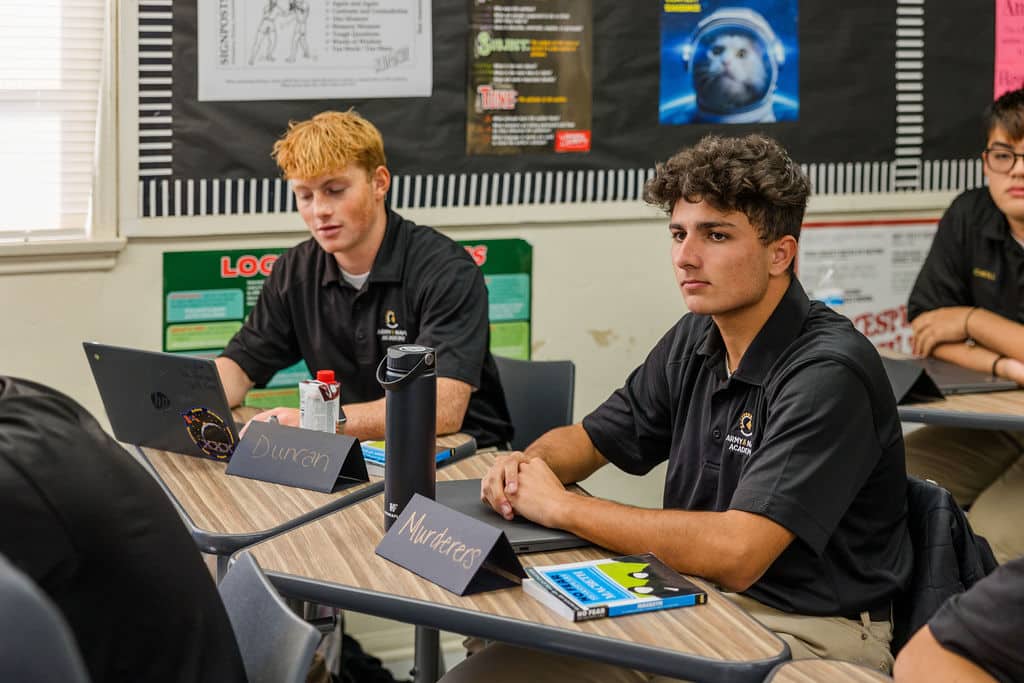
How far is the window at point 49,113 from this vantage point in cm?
321

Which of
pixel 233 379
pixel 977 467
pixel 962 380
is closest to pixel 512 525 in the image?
pixel 233 379

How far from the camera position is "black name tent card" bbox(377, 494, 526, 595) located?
1848mm

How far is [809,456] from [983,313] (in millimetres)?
1673

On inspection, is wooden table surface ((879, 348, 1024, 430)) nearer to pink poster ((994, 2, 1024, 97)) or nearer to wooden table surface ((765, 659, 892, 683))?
wooden table surface ((765, 659, 892, 683))

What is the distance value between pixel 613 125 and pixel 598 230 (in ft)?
1.03

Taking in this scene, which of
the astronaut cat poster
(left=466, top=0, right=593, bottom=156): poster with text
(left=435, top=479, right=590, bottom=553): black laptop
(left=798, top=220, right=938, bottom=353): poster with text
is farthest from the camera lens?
(left=798, top=220, right=938, bottom=353): poster with text

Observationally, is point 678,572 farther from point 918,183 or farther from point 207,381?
point 918,183

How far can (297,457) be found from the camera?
2391 millimetres

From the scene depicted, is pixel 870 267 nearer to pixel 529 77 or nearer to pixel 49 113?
pixel 529 77

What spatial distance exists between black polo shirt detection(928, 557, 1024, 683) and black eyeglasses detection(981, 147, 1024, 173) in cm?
240

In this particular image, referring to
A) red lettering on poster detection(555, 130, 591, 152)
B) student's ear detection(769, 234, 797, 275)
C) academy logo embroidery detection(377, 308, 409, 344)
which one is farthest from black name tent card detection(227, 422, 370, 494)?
red lettering on poster detection(555, 130, 591, 152)

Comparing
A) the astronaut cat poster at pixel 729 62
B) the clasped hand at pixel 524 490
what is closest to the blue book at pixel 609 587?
the clasped hand at pixel 524 490

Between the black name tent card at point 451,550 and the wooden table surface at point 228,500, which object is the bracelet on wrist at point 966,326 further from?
the black name tent card at point 451,550

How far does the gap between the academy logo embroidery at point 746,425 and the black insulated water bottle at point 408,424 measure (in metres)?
0.52
